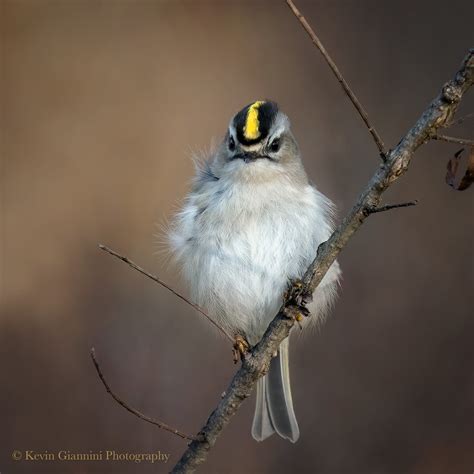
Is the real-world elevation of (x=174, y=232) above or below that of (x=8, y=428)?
above

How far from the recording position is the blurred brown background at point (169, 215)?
3.76m

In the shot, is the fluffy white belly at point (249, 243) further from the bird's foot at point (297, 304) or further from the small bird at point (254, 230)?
the bird's foot at point (297, 304)

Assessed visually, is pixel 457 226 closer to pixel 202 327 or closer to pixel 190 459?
pixel 202 327

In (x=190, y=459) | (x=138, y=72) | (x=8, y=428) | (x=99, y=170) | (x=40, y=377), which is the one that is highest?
(x=138, y=72)

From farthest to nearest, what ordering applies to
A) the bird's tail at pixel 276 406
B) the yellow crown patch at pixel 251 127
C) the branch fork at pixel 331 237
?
the bird's tail at pixel 276 406 < the yellow crown patch at pixel 251 127 < the branch fork at pixel 331 237

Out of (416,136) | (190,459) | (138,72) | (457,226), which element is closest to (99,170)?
(138,72)

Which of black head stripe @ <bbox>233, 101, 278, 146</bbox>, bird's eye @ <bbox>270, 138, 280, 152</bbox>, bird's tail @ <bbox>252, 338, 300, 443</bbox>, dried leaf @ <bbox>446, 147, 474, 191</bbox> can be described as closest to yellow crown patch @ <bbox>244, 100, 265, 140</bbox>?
black head stripe @ <bbox>233, 101, 278, 146</bbox>

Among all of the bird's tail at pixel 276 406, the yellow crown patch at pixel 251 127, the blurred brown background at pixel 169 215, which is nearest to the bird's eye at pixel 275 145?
the yellow crown patch at pixel 251 127

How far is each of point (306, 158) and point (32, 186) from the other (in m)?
1.60

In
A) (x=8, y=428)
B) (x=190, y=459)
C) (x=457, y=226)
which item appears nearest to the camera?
(x=190, y=459)

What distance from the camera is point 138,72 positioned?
4.68m

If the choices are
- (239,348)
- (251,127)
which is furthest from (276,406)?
(251,127)

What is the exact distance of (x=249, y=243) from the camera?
2980 mm

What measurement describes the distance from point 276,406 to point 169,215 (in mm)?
1123
